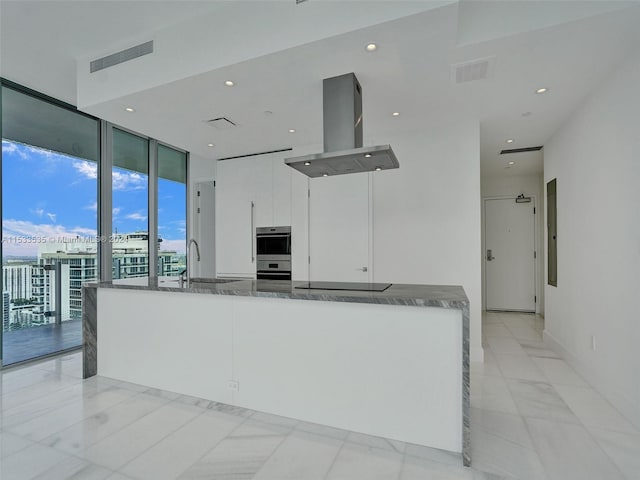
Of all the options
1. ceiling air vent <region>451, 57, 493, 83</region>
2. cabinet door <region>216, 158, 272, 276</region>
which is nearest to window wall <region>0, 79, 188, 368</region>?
cabinet door <region>216, 158, 272, 276</region>

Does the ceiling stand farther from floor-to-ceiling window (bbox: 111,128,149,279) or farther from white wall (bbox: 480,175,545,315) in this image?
white wall (bbox: 480,175,545,315)

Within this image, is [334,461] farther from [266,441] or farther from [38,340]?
[38,340]

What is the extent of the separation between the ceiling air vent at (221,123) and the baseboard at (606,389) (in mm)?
3999

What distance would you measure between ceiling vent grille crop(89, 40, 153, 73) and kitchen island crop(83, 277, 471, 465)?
1.86 m

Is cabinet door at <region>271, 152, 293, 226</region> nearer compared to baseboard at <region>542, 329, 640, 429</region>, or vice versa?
baseboard at <region>542, 329, 640, 429</region>

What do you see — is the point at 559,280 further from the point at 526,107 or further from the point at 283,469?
the point at 283,469

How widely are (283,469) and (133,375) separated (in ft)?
5.93

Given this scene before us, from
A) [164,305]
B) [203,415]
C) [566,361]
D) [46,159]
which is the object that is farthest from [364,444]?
[46,159]

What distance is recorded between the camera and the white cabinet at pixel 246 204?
4.46 meters

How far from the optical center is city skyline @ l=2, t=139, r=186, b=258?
337 centimetres

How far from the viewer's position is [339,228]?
4.00 meters

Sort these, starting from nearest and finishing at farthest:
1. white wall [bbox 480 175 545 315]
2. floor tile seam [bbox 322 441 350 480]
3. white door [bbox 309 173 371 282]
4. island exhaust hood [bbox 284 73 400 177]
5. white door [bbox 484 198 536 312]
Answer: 1. floor tile seam [bbox 322 441 350 480]
2. island exhaust hood [bbox 284 73 400 177]
3. white door [bbox 309 173 371 282]
4. white wall [bbox 480 175 545 315]
5. white door [bbox 484 198 536 312]

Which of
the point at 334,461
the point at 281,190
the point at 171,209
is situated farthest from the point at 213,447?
the point at 171,209

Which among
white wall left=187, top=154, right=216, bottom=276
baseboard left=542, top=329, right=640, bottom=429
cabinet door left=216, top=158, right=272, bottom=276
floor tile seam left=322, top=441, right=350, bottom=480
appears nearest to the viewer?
floor tile seam left=322, top=441, right=350, bottom=480
